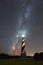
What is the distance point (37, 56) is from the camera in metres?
19.3

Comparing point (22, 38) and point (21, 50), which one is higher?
point (22, 38)

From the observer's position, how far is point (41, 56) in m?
18.9

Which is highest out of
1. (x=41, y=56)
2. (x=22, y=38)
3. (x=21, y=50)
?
(x=22, y=38)

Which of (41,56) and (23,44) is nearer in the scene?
(41,56)

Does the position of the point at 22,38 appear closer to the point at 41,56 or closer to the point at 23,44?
the point at 23,44

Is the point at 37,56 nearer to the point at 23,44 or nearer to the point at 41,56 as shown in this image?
the point at 41,56

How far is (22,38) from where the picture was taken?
42.2 meters

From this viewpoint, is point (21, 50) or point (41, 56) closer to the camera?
point (41, 56)

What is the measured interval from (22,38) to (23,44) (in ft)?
4.46

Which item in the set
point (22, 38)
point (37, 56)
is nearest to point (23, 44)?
point (22, 38)

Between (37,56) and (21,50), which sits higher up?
(21,50)

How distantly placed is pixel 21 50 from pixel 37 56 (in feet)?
71.6

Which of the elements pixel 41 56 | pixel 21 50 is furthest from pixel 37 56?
pixel 21 50

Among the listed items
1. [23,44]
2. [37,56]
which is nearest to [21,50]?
[23,44]
